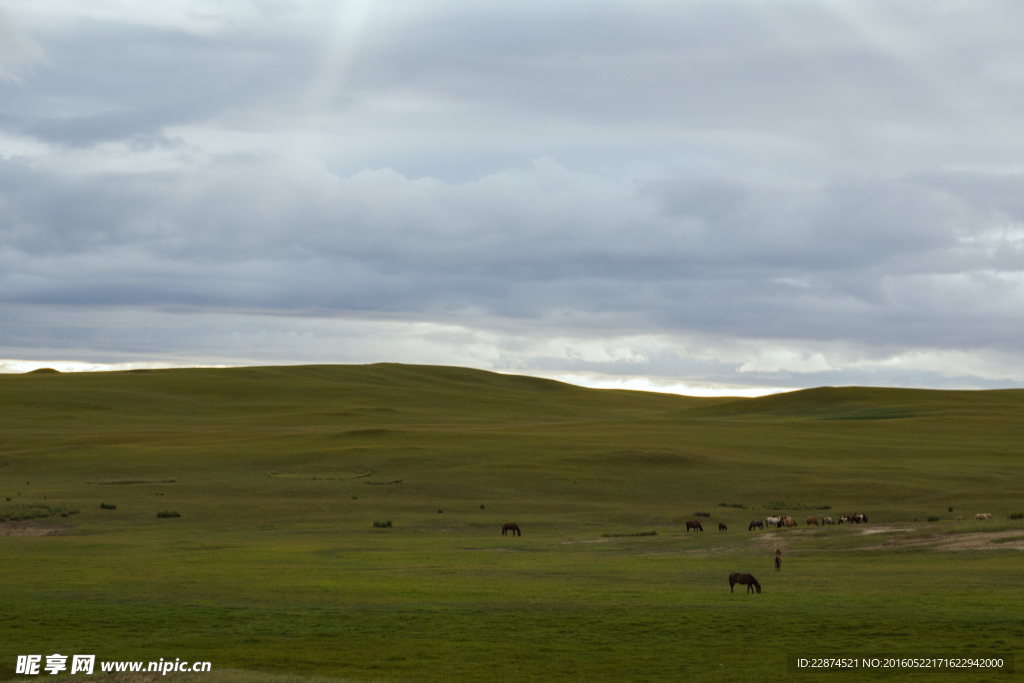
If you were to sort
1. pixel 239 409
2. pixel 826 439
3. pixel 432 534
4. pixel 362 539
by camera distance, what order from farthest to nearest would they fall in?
pixel 239 409
pixel 826 439
pixel 432 534
pixel 362 539

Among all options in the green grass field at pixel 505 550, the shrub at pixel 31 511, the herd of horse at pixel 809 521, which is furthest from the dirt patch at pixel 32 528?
the herd of horse at pixel 809 521

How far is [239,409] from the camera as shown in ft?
402

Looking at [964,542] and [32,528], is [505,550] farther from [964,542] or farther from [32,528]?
[32,528]

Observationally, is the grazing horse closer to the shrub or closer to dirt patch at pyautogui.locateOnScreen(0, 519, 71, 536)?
dirt patch at pyautogui.locateOnScreen(0, 519, 71, 536)

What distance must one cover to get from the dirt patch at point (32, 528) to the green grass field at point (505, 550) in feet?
0.75

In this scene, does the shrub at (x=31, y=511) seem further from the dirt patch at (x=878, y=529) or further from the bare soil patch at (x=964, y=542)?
the bare soil patch at (x=964, y=542)

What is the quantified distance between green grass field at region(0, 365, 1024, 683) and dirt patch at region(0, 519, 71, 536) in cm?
23

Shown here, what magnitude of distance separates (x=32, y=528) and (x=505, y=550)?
2047 cm

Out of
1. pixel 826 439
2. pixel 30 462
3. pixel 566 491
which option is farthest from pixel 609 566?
pixel 826 439

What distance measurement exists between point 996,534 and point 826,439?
5272 cm

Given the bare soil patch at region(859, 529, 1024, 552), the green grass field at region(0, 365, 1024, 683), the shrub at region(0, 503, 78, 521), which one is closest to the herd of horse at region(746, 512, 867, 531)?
the green grass field at region(0, 365, 1024, 683)

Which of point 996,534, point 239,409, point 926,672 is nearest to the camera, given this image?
point 926,672

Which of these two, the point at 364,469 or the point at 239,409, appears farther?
the point at 239,409

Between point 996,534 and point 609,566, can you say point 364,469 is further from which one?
point 996,534
